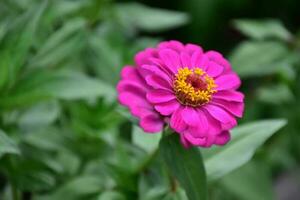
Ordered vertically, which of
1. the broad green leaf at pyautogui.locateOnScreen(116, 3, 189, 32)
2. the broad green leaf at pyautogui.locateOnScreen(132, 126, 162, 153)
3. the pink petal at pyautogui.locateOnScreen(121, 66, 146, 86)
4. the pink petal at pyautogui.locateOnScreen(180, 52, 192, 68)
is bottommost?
the broad green leaf at pyautogui.locateOnScreen(132, 126, 162, 153)

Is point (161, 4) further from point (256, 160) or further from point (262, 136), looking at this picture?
point (262, 136)

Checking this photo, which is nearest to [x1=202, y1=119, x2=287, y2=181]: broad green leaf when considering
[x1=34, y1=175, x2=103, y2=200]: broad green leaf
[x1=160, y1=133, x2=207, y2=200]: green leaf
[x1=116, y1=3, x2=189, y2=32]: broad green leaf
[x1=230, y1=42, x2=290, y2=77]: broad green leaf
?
[x1=160, y1=133, x2=207, y2=200]: green leaf

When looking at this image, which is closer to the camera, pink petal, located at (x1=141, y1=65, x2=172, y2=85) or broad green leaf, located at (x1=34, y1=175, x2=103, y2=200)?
pink petal, located at (x1=141, y1=65, x2=172, y2=85)

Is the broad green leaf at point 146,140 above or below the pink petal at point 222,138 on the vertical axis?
below

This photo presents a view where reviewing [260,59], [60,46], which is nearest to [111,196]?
[60,46]

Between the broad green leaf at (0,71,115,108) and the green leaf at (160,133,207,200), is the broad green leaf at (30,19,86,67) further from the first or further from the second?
the green leaf at (160,133,207,200)

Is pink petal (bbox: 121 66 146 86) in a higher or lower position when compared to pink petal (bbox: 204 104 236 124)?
higher

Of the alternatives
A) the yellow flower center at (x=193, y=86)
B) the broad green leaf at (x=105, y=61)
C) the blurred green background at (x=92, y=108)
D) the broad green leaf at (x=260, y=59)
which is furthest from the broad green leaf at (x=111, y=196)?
the broad green leaf at (x=260, y=59)

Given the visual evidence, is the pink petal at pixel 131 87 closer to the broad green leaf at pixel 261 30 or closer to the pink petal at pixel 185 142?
the pink petal at pixel 185 142
